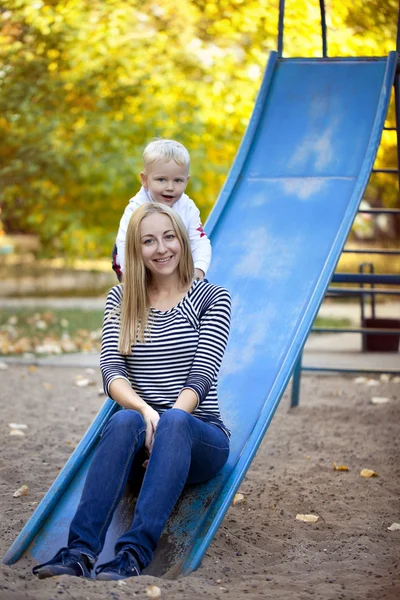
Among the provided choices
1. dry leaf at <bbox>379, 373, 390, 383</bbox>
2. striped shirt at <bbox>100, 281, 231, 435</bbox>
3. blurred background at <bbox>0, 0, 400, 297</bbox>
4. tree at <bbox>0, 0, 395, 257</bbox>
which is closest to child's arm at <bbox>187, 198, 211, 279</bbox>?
striped shirt at <bbox>100, 281, 231, 435</bbox>

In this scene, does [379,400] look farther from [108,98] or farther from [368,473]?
[108,98]

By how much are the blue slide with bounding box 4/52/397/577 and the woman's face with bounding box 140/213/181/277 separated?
2.25 feet

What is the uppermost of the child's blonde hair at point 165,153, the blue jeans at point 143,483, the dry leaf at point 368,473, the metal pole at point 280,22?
the metal pole at point 280,22

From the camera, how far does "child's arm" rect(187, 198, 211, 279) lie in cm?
387

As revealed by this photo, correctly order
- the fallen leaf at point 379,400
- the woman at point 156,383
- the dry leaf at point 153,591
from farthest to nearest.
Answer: the fallen leaf at point 379,400 → the woman at point 156,383 → the dry leaf at point 153,591

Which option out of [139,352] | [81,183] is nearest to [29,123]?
[81,183]

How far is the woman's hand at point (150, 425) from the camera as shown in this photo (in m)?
3.08

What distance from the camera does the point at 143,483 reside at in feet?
9.78

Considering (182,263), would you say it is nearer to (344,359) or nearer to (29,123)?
(344,359)

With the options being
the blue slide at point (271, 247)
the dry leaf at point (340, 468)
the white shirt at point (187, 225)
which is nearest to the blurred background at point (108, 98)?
the blue slide at point (271, 247)

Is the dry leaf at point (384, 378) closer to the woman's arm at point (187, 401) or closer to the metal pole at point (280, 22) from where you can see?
the metal pole at point (280, 22)

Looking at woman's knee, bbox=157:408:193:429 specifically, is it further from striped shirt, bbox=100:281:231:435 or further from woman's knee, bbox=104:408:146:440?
striped shirt, bbox=100:281:231:435

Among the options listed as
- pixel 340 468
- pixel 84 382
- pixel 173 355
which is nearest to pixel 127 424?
pixel 173 355

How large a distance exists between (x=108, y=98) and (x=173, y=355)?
768 centimetres
